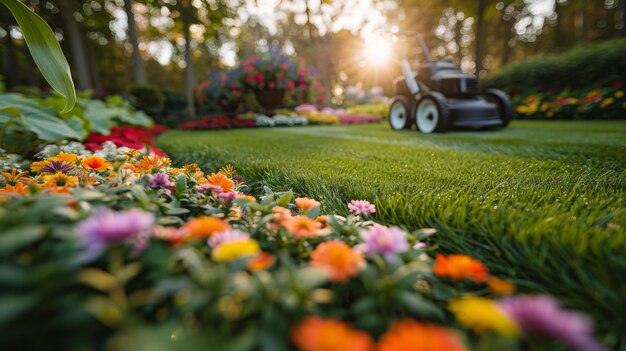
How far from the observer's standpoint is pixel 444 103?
3.60 metres

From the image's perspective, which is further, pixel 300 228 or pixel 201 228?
pixel 300 228

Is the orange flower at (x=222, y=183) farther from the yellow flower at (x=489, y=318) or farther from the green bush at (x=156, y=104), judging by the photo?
the green bush at (x=156, y=104)

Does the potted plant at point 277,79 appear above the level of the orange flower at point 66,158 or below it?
above

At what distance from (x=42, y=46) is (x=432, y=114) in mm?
3670

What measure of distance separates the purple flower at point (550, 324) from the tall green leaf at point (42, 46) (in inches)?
55.0

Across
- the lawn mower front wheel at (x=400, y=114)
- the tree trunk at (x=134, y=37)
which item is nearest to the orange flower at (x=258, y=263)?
the lawn mower front wheel at (x=400, y=114)

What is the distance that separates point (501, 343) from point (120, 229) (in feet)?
1.71

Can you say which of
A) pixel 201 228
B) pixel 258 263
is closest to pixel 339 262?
pixel 258 263

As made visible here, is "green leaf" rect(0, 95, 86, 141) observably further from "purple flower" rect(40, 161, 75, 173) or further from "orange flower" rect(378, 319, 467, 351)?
"orange flower" rect(378, 319, 467, 351)

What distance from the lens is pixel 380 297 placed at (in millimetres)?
573

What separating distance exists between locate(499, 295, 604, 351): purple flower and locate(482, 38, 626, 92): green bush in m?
6.68

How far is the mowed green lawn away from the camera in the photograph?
709mm

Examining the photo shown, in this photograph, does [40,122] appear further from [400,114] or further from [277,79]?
[277,79]

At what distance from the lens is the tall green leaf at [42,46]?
1.11 m
